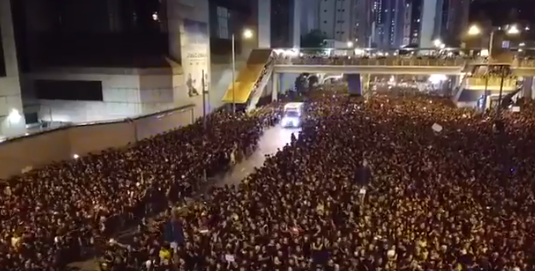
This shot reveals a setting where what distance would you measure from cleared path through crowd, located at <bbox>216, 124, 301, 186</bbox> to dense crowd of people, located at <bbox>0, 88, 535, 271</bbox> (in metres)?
0.65

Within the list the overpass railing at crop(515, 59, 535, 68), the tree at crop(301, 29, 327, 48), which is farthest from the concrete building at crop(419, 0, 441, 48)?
the overpass railing at crop(515, 59, 535, 68)

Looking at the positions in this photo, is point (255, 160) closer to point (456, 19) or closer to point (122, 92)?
point (122, 92)

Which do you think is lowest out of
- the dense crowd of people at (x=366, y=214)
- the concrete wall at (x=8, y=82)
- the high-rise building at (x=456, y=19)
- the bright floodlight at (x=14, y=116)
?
the dense crowd of people at (x=366, y=214)

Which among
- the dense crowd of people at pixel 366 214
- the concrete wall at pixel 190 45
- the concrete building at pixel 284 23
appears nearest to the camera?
the dense crowd of people at pixel 366 214

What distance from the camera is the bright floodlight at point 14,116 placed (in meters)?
21.8

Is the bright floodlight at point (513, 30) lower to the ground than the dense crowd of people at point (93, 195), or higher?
higher

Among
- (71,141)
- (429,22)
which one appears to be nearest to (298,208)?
(71,141)

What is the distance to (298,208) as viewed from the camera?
11.2 m

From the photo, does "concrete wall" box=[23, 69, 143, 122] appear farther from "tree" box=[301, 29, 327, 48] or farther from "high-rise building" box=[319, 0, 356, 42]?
"high-rise building" box=[319, 0, 356, 42]

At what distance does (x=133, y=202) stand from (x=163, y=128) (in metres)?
12.2

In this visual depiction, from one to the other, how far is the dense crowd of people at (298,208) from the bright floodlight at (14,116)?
8.46m

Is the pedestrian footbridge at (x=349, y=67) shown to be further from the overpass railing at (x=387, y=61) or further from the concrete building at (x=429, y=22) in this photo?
the concrete building at (x=429, y=22)

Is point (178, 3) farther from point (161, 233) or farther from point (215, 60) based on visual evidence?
point (161, 233)

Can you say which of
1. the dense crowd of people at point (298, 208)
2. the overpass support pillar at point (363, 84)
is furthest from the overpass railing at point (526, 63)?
the dense crowd of people at point (298, 208)
